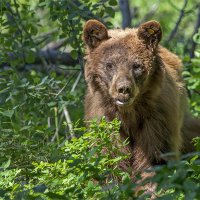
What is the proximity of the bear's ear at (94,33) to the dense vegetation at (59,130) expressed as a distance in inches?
25.2

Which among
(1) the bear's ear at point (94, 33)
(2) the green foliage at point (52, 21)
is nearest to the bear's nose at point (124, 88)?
(1) the bear's ear at point (94, 33)

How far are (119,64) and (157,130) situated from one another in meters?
0.70

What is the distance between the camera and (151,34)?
6742 millimetres

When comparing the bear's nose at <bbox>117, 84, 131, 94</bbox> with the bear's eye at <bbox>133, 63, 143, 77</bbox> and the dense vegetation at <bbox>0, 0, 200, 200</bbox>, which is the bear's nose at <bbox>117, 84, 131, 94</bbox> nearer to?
the bear's eye at <bbox>133, 63, 143, 77</bbox>

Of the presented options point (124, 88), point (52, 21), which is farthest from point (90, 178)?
point (52, 21)

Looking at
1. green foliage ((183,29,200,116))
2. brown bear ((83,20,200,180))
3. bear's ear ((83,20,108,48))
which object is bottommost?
green foliage ((183,29,200,116))

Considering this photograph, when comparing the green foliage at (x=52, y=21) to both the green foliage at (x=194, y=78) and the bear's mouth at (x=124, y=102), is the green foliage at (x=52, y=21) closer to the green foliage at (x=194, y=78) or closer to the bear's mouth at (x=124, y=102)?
the green foliage at (x=194, y=78)

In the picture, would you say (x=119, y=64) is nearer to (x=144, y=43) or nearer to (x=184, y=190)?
(x=144, y=43)

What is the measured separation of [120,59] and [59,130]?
6.13ft

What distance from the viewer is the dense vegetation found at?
14.3ft

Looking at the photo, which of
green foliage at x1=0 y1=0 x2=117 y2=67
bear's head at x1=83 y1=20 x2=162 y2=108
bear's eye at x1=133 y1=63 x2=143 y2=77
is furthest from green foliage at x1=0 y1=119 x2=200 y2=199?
green foliage at x1=0 y1=0 x2=117 y2=67

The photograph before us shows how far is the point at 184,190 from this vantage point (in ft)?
12.2

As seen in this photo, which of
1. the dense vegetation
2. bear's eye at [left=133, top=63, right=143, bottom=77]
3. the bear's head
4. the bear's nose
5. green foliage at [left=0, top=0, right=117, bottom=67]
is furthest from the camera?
green foliage at [left=0, top=0, right=117, bottom=67]

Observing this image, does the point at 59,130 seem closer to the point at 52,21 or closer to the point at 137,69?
the point at 52,21
